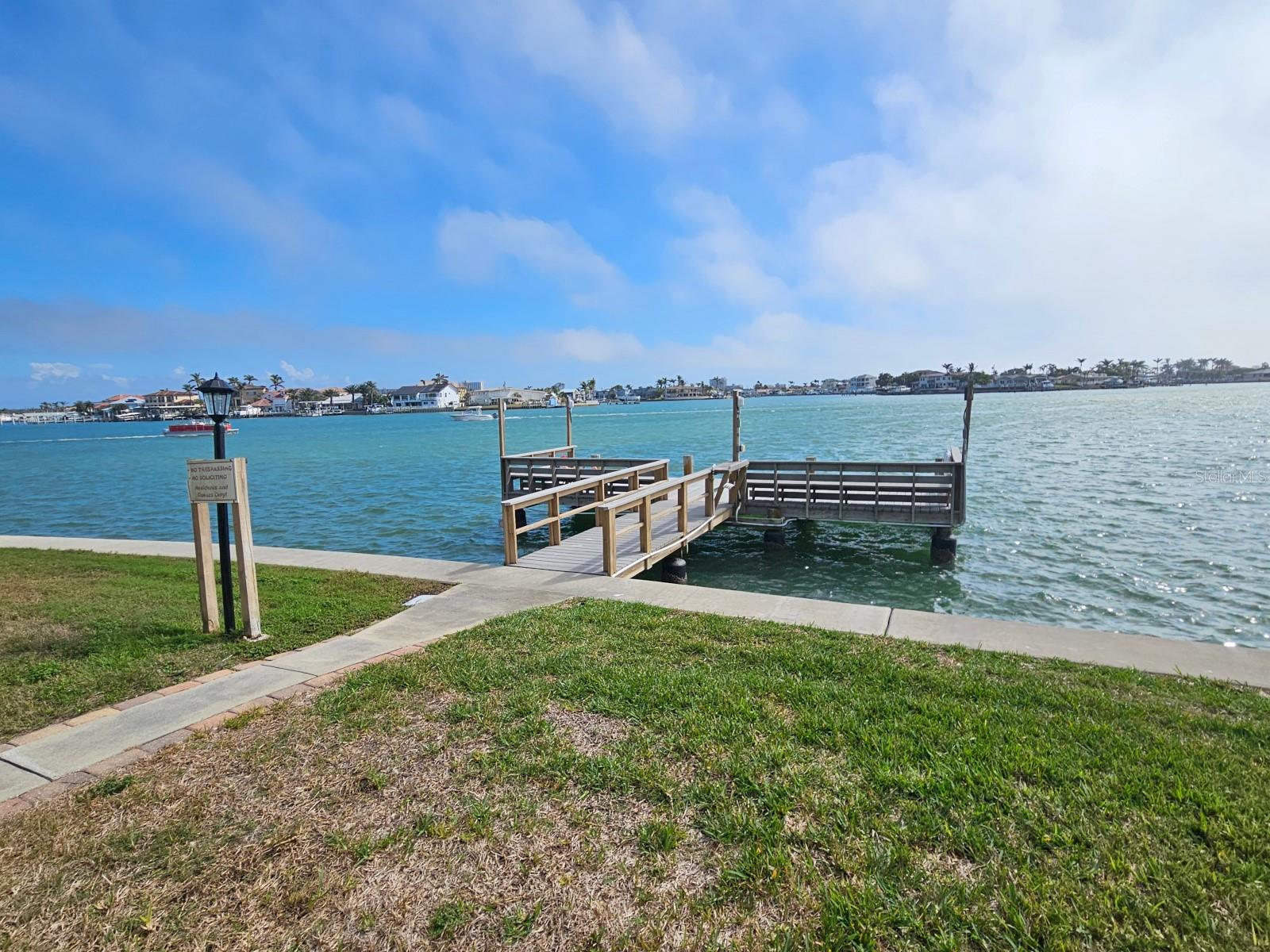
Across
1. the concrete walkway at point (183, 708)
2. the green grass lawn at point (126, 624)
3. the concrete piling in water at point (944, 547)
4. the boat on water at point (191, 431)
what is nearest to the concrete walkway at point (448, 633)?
the concrete walkway at point (183, 708)

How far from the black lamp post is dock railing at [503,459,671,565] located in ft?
11.3

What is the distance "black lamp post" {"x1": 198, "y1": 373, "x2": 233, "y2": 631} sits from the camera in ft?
20.0

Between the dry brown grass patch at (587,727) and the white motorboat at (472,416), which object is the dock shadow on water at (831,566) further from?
the white motorboat at (472,416)

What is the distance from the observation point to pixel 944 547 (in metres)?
12.9

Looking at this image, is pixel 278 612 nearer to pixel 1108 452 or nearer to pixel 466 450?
pixel 1108 452

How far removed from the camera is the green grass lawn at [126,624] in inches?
198

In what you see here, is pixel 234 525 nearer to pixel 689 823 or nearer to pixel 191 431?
pixel 689 823

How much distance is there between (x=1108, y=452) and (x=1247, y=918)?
35490 millimetres

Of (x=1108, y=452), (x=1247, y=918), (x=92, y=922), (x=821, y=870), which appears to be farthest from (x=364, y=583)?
(x=1108, y=452)

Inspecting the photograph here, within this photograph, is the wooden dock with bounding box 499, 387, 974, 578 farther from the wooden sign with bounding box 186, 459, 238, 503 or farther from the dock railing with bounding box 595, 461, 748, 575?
the wooden sign with bounding box 186, 459, 238, 503

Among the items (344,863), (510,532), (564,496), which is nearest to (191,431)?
(564,496)

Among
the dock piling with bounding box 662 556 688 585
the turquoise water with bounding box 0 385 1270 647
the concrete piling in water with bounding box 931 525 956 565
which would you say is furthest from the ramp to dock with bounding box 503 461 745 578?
the concrete piling in water with bounding box 931 525 956 565

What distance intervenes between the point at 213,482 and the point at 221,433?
19.0 inches

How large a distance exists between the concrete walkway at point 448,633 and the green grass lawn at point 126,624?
1.06 feet
